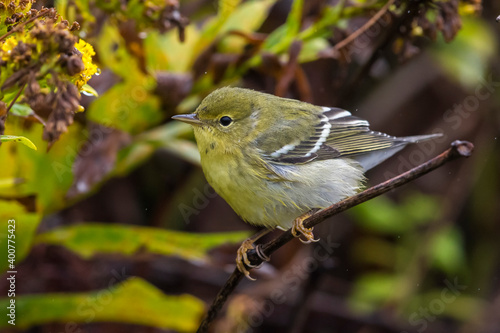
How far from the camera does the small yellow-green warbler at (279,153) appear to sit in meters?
2.60

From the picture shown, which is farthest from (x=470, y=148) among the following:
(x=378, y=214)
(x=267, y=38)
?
(x=378, y=214)

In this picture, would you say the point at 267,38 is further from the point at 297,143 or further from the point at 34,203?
the point at 34,203

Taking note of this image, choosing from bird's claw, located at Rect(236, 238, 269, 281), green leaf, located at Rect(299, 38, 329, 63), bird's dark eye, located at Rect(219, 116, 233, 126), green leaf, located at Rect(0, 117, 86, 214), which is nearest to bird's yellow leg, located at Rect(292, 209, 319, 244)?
bird's claw, located at Rect(236, 238, 269, 281)

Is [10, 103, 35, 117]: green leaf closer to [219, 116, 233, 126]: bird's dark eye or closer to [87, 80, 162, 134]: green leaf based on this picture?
[87, 80, 162, 134]: green leaf

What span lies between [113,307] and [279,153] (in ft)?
3.39

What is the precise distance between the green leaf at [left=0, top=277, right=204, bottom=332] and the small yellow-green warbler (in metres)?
0.39

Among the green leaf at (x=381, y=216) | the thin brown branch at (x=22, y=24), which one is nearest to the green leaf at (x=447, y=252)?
the green leaf at (x=381, y=216)

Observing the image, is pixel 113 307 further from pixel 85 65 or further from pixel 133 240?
pixel 85 65

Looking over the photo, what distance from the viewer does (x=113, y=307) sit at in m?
2.67

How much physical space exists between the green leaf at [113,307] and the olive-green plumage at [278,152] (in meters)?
0.52

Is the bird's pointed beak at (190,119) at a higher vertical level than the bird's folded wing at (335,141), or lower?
higher

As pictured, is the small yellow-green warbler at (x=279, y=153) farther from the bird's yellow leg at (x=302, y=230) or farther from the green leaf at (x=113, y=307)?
the green leaf at (x=113, y=307)

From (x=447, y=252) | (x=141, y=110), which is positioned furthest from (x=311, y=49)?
(x=447, y=252)

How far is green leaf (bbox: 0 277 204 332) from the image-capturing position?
2578 millimetres
